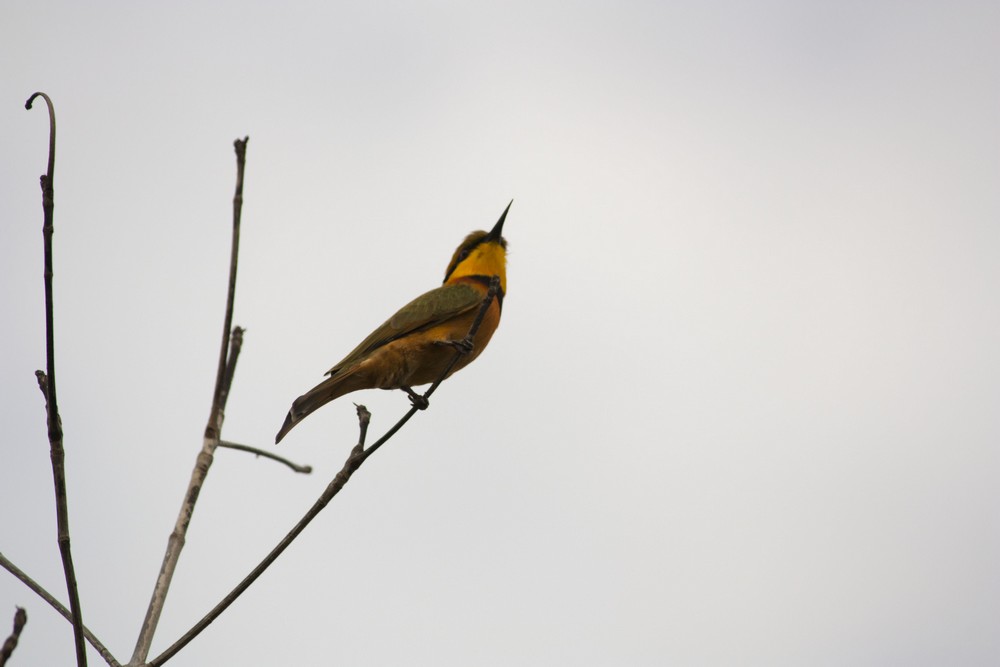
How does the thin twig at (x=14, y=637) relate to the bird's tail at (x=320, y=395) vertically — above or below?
below

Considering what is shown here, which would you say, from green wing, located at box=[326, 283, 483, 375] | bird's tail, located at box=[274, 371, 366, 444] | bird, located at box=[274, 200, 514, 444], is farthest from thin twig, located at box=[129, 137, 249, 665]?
green wing, located at box=[326, 283, 483, 375]

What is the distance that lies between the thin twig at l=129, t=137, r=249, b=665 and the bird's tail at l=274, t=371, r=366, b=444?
287 cm

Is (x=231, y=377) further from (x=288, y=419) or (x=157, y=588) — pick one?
(x=288, y=419)

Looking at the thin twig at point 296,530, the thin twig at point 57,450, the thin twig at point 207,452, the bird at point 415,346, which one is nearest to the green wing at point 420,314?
the bird at point 415,346

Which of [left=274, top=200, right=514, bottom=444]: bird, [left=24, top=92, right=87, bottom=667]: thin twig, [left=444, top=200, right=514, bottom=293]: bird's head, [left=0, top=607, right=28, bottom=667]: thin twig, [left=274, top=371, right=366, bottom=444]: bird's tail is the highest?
[left=444, top=200, right=514, bottom=293]: bird's head

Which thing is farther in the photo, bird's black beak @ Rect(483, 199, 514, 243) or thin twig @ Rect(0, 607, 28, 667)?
bird's black beak @ Rect(483, 199, 514, 243)

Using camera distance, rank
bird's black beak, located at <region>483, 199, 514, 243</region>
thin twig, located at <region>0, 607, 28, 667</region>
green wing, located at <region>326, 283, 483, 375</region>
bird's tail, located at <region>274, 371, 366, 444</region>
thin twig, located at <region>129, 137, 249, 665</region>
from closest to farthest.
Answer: thin twig, located at <region>0, 607, 28, 667</region>
thin twig, located at <region>129, 137, 249, 665</region>
bird's tail, located at <region>274, 371, 366, 444</region>
green wing, located at <region>326, 283, 483, 375</region>
bird's black beak, located at <region>483, 199, 514, 243</region>

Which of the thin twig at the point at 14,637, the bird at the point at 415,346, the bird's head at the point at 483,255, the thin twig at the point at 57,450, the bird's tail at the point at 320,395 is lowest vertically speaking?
the thin twig at the point at 14,637

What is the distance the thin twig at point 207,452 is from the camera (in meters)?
2.69

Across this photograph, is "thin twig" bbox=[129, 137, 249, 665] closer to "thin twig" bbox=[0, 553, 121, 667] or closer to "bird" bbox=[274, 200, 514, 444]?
"thin twig" bbox=[0, 553, 121, 667]

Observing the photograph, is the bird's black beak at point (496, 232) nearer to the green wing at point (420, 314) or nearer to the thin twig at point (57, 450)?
the green wing at point (420, 314)

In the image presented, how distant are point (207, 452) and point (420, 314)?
4.72 meters

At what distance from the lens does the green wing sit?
7.43 meters

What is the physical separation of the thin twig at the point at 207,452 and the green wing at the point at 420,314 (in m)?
3.99
